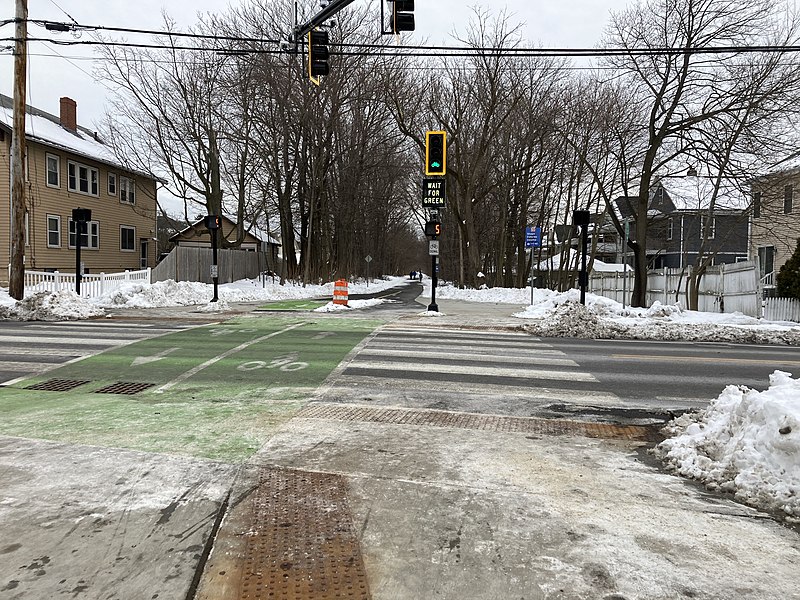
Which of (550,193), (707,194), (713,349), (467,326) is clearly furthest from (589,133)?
(713,349)

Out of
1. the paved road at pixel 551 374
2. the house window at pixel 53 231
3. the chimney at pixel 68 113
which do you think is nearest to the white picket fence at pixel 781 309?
the paved road at pixel 551 374

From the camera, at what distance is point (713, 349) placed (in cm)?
1279

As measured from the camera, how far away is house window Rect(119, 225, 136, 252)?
1489 inches

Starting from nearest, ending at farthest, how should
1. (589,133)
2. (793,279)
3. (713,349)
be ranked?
(713,349)
(793,279)
(589,133)

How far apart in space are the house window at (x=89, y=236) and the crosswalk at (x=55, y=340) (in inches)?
772

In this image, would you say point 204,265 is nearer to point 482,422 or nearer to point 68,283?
point 68,283

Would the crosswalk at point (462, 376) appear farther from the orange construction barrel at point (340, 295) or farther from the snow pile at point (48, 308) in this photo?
the orange construction barrel at point (340, 295)

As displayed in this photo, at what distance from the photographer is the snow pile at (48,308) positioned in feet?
53.2

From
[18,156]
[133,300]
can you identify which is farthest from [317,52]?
[133,300]

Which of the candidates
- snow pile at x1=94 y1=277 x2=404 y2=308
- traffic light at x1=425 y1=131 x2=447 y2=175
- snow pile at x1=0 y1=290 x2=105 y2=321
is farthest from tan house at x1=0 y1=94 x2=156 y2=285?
traffic light at x1=425 y1=131 x2=447 y2=175

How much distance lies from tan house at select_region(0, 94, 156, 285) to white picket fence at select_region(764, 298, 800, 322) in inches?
1127

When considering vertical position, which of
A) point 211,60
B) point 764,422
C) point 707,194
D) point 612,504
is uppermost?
point 211,60

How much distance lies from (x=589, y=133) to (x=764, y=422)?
2824 cm

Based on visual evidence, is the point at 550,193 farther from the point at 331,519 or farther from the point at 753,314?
the point at 331,519
